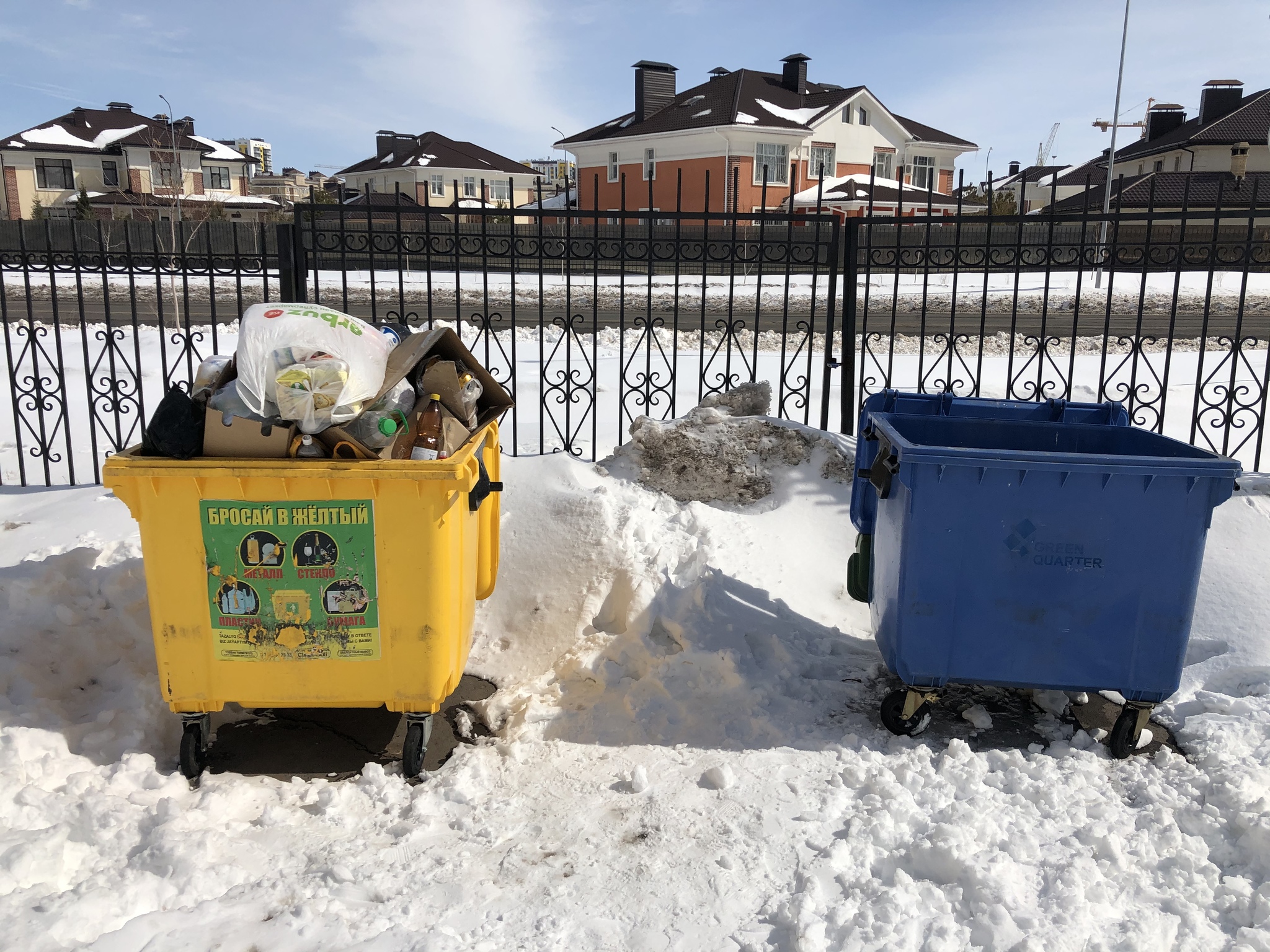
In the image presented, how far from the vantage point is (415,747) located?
299cm

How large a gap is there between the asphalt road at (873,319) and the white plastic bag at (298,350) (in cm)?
1135

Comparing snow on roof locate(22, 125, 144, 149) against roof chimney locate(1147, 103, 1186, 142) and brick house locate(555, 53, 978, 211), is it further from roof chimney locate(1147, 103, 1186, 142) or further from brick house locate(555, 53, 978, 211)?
roof chimney locate(1147, 103, 1186, 142)

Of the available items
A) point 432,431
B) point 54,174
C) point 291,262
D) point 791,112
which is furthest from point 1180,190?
point 54,174

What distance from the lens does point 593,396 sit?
5816mm

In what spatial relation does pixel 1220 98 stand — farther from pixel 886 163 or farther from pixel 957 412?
pixel 957 412

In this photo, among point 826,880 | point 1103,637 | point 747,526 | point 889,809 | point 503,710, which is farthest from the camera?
point 747,526

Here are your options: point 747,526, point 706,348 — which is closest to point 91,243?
point 706,348

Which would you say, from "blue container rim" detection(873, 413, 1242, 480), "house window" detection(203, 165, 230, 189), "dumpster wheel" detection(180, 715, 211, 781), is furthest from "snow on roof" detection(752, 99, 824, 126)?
"dumpster wheel" detection(180, 715, 211, 781)

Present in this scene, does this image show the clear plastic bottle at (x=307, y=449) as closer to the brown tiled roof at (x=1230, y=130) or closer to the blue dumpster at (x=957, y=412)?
the blue dumpster at (x=957, y=412)

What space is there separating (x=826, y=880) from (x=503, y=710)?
4.99ft

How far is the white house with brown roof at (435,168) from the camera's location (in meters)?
46.8

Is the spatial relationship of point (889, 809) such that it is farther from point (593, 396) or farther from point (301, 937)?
point (593, 396)

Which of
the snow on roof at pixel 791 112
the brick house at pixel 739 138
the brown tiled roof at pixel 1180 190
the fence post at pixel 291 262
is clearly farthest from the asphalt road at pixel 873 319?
the snow on roof at pixel 791 112

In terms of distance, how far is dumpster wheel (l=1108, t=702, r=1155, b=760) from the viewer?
10.1ft
